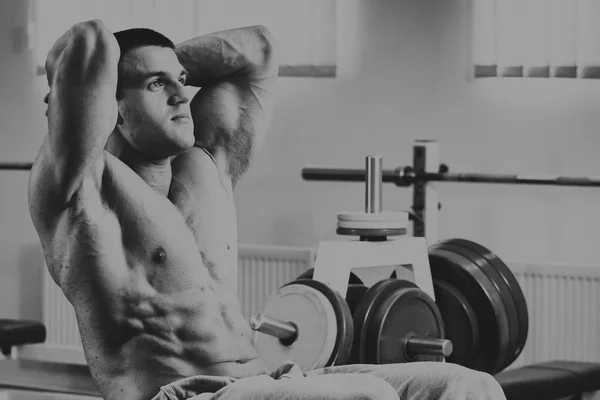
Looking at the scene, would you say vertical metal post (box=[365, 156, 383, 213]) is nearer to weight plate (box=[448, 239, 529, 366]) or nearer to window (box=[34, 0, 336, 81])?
weight plate (box=[448, 239, 529, 366])

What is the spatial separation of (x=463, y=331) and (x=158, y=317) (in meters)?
1.23

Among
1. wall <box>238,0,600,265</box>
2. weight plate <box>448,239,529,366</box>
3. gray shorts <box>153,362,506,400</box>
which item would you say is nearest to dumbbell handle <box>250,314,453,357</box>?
gray shorts <box>153,362,506,400</box>

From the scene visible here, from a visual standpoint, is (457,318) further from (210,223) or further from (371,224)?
(210,223)

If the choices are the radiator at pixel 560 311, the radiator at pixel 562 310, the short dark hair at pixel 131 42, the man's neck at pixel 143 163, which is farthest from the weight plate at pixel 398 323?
the radiator at pixel 562 310

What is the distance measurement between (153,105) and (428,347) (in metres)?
0.90

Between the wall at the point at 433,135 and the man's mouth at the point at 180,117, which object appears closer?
the man's mouth at the point at 180,117

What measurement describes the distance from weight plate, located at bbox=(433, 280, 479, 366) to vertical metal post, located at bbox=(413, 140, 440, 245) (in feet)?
1.93

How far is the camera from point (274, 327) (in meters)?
2.16

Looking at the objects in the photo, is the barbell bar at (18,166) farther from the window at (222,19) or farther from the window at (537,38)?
the window at (537,38)

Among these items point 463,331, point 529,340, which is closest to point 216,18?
point 529,340

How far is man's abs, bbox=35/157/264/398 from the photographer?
5.82 feet

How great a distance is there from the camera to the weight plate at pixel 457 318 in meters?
2.87

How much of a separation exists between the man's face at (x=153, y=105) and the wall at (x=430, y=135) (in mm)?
2495

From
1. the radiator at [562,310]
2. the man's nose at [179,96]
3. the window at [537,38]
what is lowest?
the radiator at [562,310]
